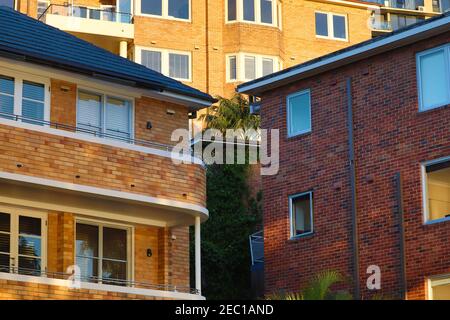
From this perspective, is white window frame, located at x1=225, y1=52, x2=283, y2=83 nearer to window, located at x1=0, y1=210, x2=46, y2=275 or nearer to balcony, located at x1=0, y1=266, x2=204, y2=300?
balcony, located at x1=0, y1=266, x2=204, y2=300

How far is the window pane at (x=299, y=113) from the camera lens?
35.8m

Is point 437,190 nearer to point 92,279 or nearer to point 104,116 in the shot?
point 104,116

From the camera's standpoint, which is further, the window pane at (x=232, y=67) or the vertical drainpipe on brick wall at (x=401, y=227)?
the window pane at (x=232, y=67)

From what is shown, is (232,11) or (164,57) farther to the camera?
(232,11)

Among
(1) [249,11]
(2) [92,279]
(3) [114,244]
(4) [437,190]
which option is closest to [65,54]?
(3) [114,244]

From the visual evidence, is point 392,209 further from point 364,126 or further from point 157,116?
point 157,116

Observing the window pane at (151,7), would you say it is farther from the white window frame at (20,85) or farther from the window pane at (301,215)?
the white window frame at (20,85)

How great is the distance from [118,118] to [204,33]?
32.3 metres

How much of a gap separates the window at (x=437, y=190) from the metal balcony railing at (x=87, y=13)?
100 ft

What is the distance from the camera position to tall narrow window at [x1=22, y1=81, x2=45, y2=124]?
2950cm

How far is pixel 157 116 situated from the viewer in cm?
3225

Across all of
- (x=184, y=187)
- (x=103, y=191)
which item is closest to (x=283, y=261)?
(x=184, y=187)

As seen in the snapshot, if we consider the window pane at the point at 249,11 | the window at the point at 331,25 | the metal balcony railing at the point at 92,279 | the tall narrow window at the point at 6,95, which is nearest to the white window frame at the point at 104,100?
the tall narrow window at the point at 6,95

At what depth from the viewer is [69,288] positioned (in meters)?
27.8
